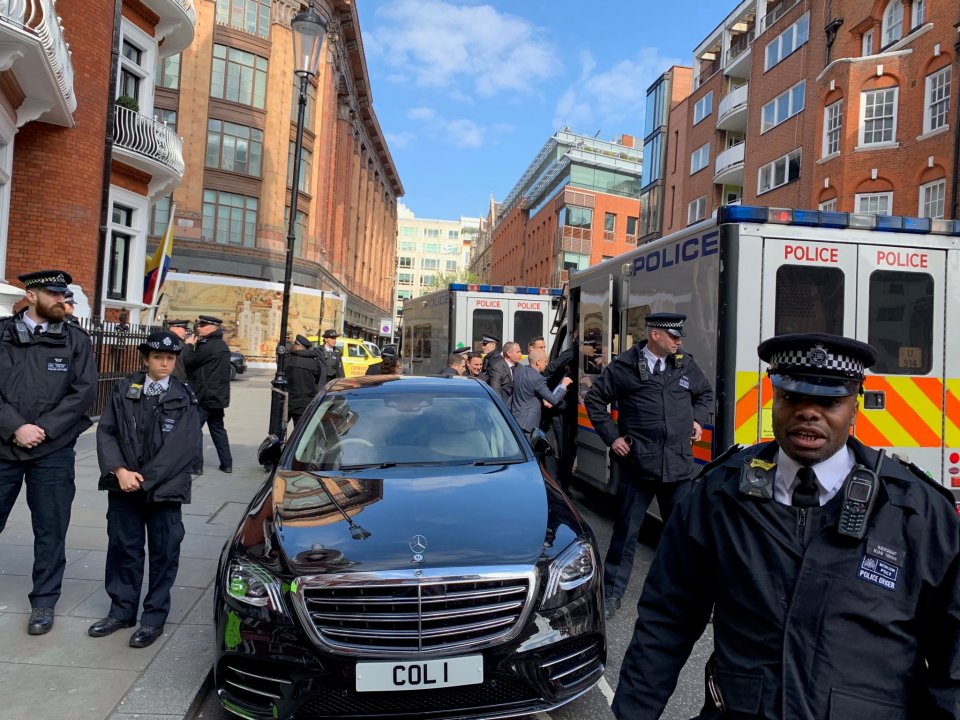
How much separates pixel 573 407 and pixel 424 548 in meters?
5.66

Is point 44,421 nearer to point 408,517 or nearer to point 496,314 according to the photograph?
point 408,517

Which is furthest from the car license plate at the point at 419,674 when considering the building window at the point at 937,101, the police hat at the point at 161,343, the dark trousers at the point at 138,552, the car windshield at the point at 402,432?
the building window at the point at 937,101

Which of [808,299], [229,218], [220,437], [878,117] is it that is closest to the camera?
[808,299]

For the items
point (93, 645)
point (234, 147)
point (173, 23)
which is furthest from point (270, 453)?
point (234, 147)

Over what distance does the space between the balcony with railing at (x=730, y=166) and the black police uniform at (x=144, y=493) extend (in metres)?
28.2

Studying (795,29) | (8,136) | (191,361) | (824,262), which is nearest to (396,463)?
(824,262)

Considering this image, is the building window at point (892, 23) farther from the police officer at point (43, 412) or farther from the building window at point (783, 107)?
the police officer at point (43, 412)

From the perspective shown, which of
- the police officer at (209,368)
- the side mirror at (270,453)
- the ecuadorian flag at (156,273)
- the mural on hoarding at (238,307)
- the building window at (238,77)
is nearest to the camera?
the side mirror at (270,453)

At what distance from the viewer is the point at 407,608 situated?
2.81 m

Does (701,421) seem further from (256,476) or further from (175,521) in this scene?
(256,476)

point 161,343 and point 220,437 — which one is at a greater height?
point 161,343

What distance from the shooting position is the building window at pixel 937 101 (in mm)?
17844

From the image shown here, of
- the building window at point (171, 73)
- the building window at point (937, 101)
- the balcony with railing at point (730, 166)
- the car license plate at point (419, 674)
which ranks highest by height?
the building window at point (171, 73)

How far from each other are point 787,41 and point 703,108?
764 cm
